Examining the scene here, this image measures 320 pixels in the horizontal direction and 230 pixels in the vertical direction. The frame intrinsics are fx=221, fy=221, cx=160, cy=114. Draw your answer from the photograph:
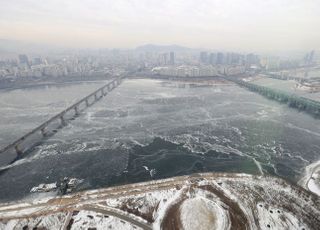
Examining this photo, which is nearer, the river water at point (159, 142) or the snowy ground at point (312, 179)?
the snowy ground at point (312, 179)

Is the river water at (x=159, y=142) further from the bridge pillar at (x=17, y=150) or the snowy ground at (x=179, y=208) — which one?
the snowy ground at (x=179, y=208)

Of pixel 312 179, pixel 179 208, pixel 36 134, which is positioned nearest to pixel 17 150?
pixel 36 134

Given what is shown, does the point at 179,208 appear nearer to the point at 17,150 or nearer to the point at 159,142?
the point at 159,142

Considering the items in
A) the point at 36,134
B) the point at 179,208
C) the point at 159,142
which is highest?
the point at 179,208

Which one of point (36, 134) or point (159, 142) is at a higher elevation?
point (36, 134)

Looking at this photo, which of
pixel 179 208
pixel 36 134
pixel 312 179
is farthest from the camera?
pixel 36 134

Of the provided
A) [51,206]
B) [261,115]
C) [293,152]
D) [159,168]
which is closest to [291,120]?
[261,115]

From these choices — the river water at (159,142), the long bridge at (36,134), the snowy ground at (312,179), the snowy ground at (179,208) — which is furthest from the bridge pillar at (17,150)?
the snowy ground at (312,179)
